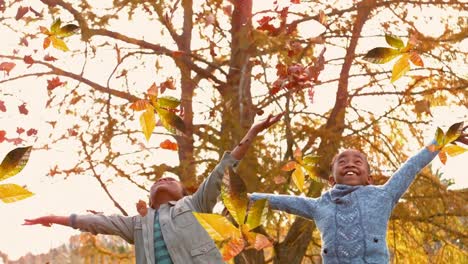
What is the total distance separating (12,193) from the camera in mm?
1528

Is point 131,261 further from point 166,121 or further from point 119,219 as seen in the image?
point 166,121

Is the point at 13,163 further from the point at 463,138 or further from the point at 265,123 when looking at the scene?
the point at 463,138

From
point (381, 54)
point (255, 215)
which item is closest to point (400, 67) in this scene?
point (381, 54)

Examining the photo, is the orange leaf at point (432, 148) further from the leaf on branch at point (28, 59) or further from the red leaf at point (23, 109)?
the leaf on branch at point (28, 59)

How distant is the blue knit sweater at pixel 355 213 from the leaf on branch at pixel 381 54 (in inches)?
53.0

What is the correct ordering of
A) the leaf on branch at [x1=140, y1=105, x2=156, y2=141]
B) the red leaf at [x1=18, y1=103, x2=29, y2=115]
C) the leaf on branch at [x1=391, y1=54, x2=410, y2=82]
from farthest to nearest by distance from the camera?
the red leaf at [x1=18, y1=103, x2=29, y2=115], the leaf on branch at [x1=391, y1=54, x2=410, y2=82], the leaf on branch at [x1=140, y1=105, x2=156, y2=141]

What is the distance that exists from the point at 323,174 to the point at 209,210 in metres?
1.17

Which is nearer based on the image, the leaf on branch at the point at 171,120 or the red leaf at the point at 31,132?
the leaf on branch at the point at 171,120

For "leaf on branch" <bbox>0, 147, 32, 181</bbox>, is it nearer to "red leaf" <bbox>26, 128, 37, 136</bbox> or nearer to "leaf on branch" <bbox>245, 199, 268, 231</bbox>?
"leaf on branch" <bbox>245, 199, 268, 231</bbox>

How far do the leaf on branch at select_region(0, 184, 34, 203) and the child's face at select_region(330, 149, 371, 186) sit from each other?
7.79 ft

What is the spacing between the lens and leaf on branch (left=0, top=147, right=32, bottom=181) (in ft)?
5.03

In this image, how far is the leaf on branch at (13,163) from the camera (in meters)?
1.53

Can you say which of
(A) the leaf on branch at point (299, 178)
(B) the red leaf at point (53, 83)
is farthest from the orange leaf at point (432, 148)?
(B) the red leaf at point (53, 83)

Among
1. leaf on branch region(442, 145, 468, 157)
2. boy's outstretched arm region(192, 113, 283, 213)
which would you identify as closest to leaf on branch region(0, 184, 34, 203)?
leaf on branch region(442, 145, 468, 157)
